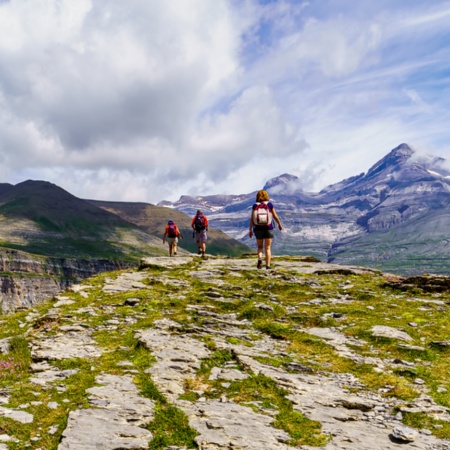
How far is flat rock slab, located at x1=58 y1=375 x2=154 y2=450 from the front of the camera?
7.84 metres

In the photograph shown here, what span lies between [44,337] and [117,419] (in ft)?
22.3

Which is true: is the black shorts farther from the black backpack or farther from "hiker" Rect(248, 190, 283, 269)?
the black backpack

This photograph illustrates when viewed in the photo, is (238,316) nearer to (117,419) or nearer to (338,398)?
(338,398)

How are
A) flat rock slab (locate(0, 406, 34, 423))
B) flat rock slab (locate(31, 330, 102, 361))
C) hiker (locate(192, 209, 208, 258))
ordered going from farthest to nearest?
hiker (locate(192, 209, 208, 258)) → flat rock slab (locate(31, 330, 102, 361)) → flat rock slab (locate(0, 406, 34, 423))

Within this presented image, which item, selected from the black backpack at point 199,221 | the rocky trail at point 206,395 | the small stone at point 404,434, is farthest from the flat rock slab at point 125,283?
the small stone at point 404,434

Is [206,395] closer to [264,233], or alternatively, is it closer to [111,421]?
[111,421]

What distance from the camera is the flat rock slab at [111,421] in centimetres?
784

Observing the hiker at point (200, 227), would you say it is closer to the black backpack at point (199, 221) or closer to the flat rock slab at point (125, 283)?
the black backpack at point (199, 221)

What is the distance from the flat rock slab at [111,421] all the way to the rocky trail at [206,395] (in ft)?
0.07

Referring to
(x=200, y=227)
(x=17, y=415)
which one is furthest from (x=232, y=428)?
(x=200, y=227)

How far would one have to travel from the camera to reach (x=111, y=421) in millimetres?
→ 8625

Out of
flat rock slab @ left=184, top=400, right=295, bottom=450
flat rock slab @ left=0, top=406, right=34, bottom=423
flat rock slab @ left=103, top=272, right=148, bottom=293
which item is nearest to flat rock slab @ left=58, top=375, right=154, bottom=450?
flat rock slab @ left=0, top=406, right=34, bottom=423

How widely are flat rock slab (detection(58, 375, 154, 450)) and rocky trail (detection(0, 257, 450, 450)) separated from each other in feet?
0.07

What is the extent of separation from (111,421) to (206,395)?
2.49 meters
